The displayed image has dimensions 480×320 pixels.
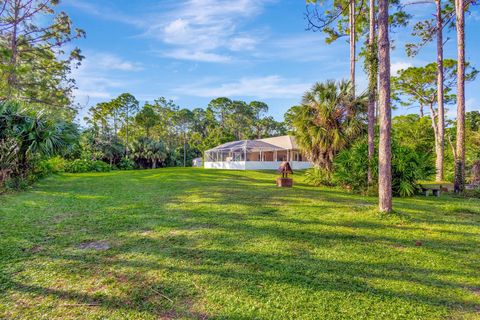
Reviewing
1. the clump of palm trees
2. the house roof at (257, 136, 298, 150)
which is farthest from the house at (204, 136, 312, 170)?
the clump of palm trees

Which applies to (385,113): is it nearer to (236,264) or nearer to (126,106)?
(236,264)

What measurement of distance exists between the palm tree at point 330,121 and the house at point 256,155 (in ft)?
33.6

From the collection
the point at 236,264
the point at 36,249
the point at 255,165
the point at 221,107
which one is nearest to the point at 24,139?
the point at 36,249

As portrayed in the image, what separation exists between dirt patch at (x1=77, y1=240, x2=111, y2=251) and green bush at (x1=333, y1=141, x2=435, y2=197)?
27.0ft

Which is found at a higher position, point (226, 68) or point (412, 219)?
point (226, 68)

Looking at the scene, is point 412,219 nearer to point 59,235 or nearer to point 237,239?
point 237,239

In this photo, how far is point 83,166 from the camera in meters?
21.8

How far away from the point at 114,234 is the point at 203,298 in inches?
96.3

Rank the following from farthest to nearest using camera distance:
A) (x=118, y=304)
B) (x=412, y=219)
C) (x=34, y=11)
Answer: (x=34, y=11) → (x=412, y=219) → (x=118, y=304)

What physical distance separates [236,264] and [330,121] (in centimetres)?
942

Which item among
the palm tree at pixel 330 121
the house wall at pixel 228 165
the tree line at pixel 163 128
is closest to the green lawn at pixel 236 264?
the palm tree at pixel 330 121

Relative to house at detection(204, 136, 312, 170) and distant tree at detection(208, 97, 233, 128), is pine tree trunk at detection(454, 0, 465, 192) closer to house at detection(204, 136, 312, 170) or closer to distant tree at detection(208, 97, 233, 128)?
house at detection(204, 136, 312, 170)

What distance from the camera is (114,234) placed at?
13.5 feet

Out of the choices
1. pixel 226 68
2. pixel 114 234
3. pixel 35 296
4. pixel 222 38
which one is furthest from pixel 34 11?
pixel 35 296
